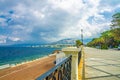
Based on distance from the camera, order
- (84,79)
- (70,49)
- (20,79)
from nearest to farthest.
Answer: (70,49)
(84,79)
(20,79)

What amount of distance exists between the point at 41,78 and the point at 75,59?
3055mm

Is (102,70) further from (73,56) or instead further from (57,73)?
(57,73)

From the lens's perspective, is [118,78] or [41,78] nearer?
[41,78]

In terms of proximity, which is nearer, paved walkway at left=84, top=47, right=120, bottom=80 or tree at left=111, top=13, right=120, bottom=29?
paved walkway at left=84, top=47, right=120, bottom=80

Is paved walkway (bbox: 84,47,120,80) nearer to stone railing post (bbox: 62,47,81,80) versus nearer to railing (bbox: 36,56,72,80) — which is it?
stone railing post (bbox: 62,47,81,80)

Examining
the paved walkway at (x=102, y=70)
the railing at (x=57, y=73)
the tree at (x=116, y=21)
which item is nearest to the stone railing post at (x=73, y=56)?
the railing at (x=57, y=73)

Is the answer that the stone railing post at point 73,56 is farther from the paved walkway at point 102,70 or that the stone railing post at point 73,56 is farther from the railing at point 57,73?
the paved walkway at point 102,70

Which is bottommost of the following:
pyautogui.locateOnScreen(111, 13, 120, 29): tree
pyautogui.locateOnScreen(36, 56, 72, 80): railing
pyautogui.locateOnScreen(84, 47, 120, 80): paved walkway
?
pyautogui.locateOnScreen(84, 47, 120, 80): paved walkway

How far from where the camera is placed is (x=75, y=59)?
190 inches

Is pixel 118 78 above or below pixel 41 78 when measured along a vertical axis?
below

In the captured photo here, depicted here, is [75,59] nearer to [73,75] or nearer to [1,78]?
[73,75]

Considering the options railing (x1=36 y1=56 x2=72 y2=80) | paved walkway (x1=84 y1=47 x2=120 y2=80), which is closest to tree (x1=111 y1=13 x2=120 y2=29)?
paved walkway (x1=84 y1=47 x2=120 y2=80)

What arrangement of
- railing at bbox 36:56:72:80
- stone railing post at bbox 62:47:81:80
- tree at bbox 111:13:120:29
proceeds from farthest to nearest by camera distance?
tree at bbox 111:13:120:29 < stone railing post at bbox 62:47:81:80 < railing at bbox 36:56:72:80

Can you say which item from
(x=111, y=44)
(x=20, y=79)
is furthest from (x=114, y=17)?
(x=20, y=79)
